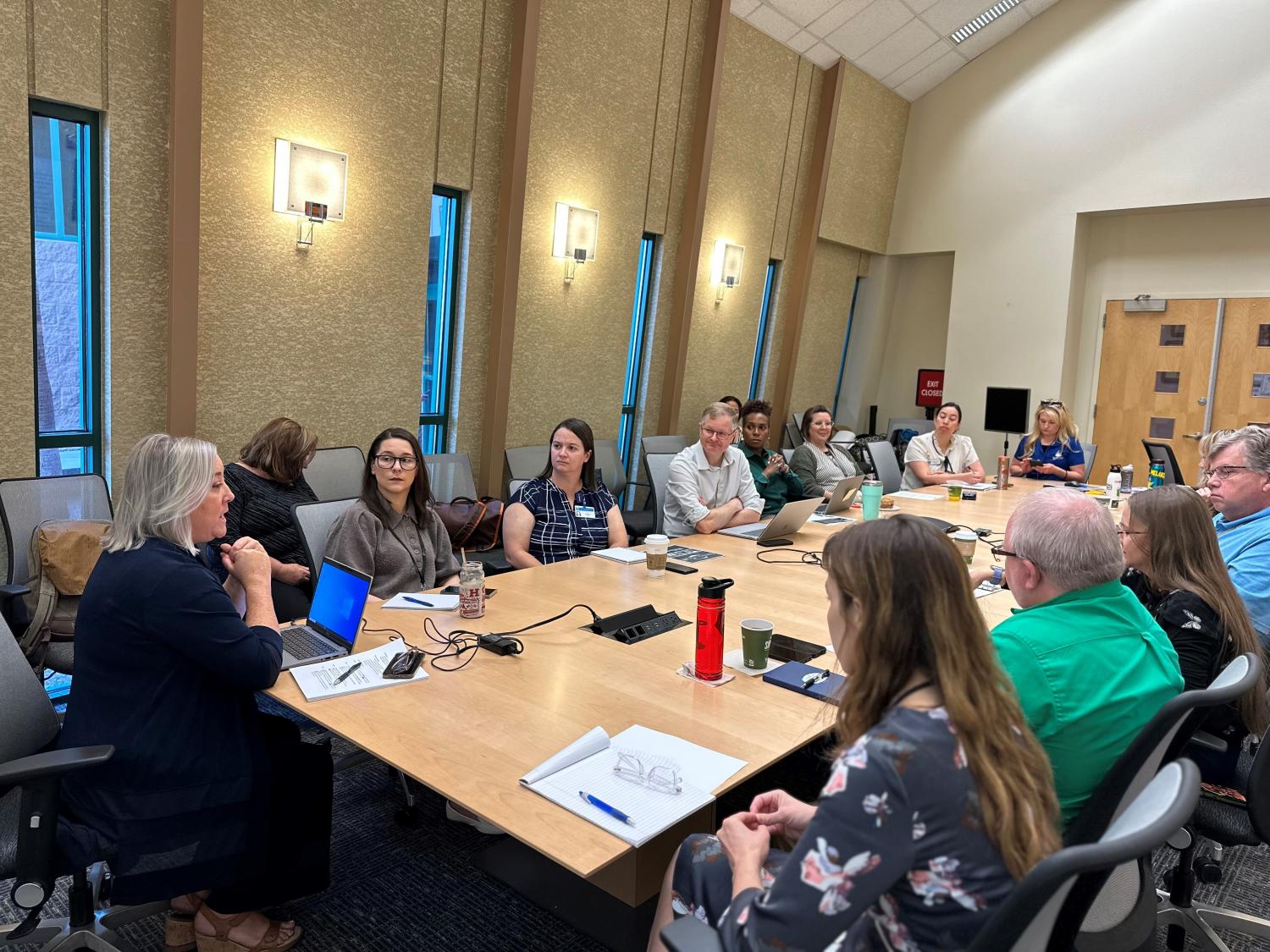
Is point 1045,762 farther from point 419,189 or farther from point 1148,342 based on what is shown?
point 1148,342

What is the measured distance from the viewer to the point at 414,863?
2.71 metres

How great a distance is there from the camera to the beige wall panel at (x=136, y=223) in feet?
13.2

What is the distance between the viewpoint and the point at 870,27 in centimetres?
808

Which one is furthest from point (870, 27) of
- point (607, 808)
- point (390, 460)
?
point (607, 808)

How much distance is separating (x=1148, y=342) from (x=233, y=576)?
8795mm

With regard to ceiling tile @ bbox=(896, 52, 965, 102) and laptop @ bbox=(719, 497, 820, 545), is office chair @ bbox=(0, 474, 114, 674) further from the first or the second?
ceiling tile @ bbox=(896, 52, 965, 102)

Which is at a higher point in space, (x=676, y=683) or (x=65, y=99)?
(x=65, y=99)

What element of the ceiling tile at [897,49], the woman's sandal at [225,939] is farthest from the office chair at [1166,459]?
the woman's sandal at [225,939]

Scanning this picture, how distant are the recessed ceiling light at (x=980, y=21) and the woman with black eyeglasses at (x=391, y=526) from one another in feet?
25.4

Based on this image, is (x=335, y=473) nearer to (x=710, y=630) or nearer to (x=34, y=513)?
(x=34, y=513)

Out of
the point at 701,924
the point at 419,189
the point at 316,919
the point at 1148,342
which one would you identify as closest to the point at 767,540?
the point at 316,919

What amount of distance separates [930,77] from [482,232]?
6.01 m

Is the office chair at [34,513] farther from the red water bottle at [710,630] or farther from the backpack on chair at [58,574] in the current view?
the red water bottle at [710,630]

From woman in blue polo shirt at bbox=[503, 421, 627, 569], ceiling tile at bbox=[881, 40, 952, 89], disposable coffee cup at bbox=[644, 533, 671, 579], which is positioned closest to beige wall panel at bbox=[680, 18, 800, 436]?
ceiling tile at bbox=[881, 40, 952, 89]
